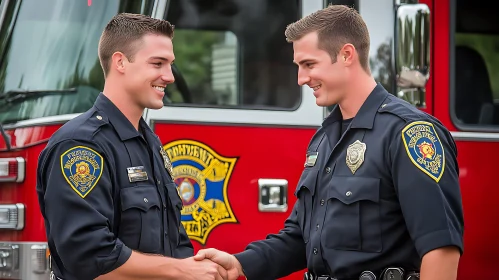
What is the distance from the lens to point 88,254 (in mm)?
2953

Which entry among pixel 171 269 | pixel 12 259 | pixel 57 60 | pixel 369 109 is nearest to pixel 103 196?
pixel 171 269

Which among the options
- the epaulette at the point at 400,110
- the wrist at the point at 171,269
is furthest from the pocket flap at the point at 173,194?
the epaulette at the point at 400,110

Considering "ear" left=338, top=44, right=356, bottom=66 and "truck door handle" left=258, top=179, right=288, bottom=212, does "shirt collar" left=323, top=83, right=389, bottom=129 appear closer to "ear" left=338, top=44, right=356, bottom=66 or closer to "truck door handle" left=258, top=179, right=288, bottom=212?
"ear" left=338, top=44, right=356, bottom=66

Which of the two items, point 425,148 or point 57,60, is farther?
point 57,60

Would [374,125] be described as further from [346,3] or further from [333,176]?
[346,3]

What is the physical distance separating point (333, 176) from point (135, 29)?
91 cm

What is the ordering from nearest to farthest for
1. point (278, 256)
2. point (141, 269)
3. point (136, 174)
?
point (141, 269)
point (136, 174)
point (278, 256)

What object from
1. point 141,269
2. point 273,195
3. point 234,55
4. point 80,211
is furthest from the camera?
point 234,55

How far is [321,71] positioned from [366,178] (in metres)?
0.45

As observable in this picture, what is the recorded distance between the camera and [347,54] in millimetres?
3205

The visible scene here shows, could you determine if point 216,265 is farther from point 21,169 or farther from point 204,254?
point 21,169

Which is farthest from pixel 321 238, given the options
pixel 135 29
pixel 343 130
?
pixel 135 29

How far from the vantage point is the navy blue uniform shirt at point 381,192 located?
2867 mm

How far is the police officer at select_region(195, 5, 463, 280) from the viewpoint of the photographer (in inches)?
113
